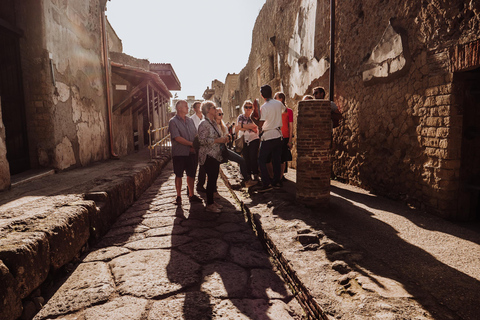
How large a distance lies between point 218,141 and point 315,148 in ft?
4.36

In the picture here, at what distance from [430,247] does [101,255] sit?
311 centimetres

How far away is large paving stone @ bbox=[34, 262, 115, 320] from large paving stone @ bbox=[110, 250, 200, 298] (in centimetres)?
9

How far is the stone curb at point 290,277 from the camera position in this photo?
186 cm

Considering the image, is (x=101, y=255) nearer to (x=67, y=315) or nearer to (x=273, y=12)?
(x=67, y=315)

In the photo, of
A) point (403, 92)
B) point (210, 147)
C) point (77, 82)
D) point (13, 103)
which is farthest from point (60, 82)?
point (403, 92)

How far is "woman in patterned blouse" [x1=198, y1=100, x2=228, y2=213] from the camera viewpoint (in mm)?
4168

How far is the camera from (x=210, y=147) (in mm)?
4188

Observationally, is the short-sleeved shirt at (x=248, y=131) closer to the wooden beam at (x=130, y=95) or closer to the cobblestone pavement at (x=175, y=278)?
the cobblestone pavement at (x=175, y=278)

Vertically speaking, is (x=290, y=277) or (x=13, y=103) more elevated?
(x=13, y=103)

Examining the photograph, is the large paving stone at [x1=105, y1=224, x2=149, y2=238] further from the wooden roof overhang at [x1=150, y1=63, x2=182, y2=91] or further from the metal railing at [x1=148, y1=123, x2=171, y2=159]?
the wooden roof overhang at [x1=150, y1=63, x2=182, y2=91]

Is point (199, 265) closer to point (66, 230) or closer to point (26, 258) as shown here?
point (66, 230)

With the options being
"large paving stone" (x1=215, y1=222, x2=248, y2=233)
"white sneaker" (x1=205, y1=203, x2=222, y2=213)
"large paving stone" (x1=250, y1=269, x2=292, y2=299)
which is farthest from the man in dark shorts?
"large paving stone" (x1=250, y1=269, x2=292, y2=299)

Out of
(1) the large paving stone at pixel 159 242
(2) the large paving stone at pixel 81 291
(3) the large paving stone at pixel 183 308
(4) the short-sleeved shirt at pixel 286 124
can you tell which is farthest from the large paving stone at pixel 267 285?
(4) the short-sleeved shirt at pixel 286 124

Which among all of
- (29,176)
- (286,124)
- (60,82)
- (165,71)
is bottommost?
(29,176)
